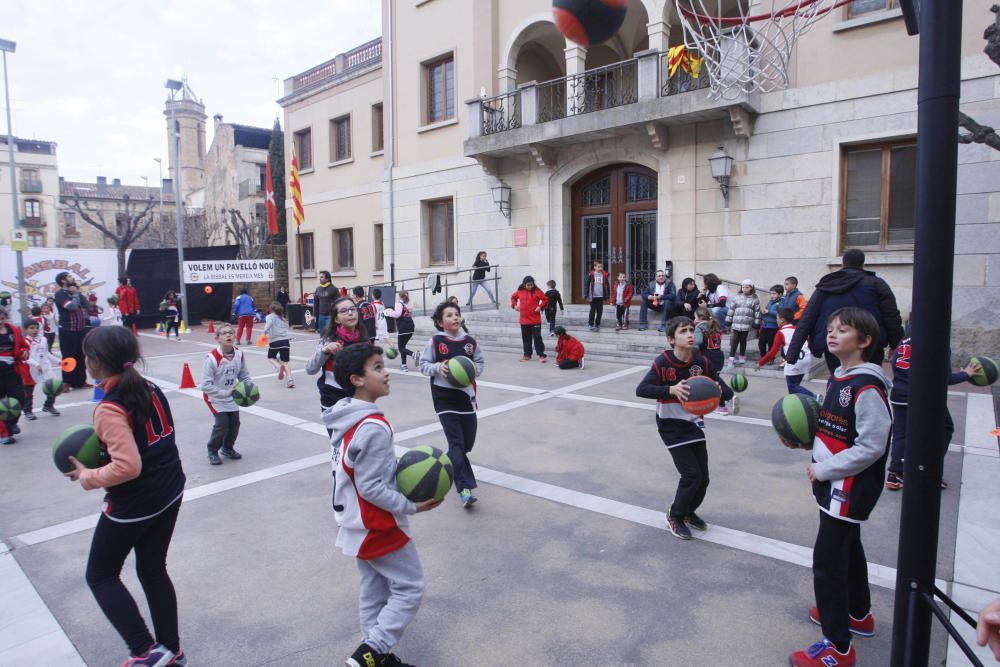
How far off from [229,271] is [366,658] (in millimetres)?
21578

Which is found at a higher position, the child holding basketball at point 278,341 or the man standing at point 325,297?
the man standing at point 325,297

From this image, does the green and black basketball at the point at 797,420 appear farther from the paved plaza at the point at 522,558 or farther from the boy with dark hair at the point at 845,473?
the paved plaza at the point at 522,558

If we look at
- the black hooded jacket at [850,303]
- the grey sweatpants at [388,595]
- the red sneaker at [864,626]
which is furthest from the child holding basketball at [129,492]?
the black hooded jacket at [850,303]

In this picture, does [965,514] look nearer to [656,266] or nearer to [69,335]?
[656,266]

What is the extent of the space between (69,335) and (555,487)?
980cm

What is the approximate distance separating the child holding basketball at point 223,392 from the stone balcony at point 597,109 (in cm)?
1020

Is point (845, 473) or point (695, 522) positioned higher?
point (845, 473)

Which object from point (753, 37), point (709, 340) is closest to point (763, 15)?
point (753, 37)

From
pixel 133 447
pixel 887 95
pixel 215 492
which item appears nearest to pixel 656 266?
pixel 887 95

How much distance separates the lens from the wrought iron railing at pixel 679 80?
43.5ft

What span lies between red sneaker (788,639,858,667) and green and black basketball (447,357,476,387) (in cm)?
270

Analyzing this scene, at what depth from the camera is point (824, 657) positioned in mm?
2818

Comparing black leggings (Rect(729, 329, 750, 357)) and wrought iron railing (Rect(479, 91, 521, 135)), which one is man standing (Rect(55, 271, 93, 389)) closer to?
wrought iron railing (Rect(479, 91, 521, 135))

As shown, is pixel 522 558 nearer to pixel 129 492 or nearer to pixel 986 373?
pixel 129 492
